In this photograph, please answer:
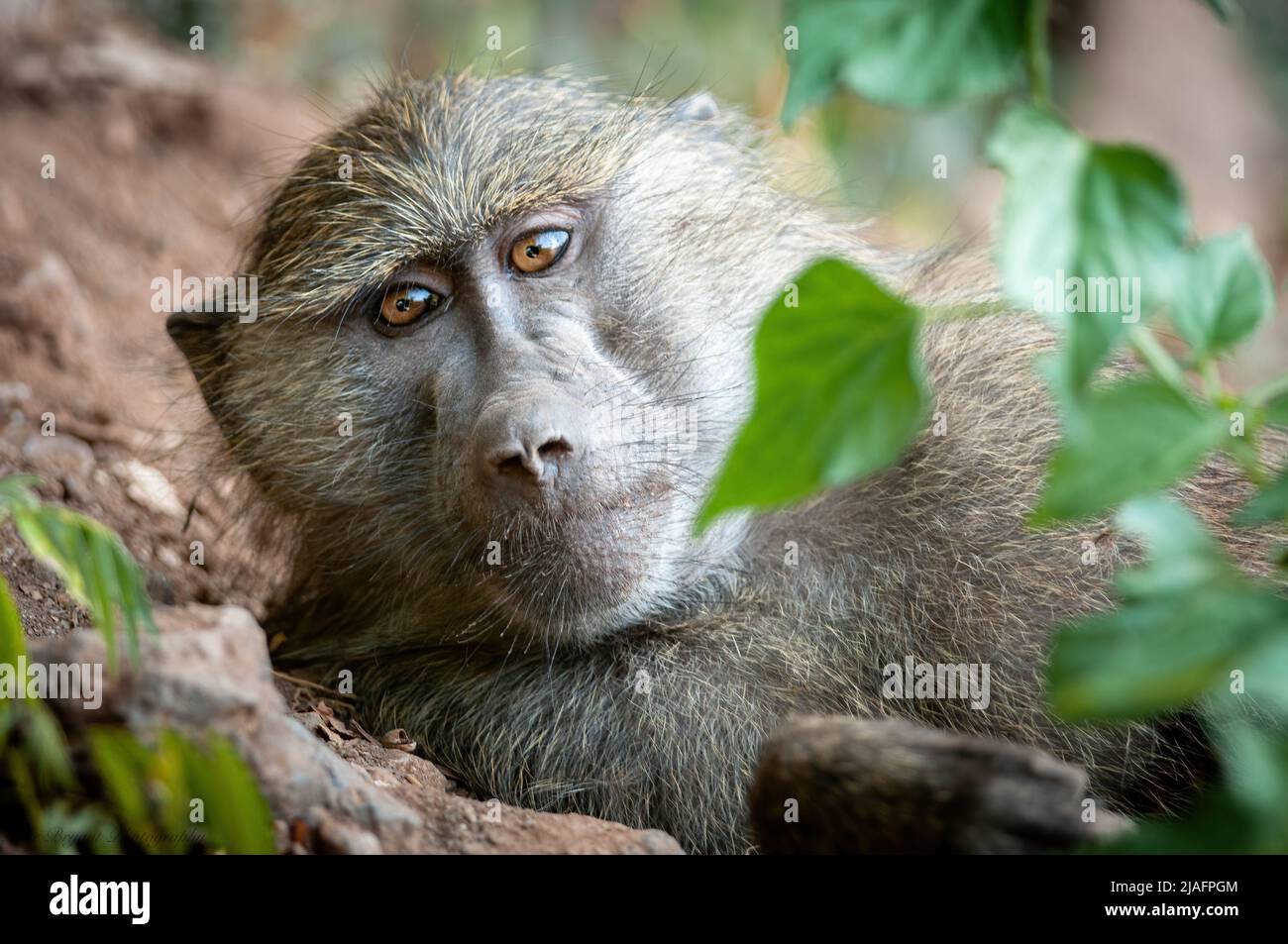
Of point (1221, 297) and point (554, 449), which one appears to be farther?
point (554, 449)

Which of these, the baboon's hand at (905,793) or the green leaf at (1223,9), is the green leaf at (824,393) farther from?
the green leaf at (1223,9)

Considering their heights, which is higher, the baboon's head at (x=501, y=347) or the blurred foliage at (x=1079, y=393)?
the baboon's head at (x=501, y=347)

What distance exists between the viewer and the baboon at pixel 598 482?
2502mm

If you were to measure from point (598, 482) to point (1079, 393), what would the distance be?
1.22m

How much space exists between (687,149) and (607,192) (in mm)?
337

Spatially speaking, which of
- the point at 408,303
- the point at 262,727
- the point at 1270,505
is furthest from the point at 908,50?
the point at 408,303

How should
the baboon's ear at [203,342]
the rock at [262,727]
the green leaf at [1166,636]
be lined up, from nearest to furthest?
the green leaf at [1166,636]
the rock at [262,727]
the baboon's ear at [203,342]

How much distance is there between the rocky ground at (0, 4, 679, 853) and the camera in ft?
5.88

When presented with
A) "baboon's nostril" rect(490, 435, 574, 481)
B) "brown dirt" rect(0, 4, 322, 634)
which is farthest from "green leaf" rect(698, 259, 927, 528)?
"brown dirt" rect(0, 4, 322, 634)

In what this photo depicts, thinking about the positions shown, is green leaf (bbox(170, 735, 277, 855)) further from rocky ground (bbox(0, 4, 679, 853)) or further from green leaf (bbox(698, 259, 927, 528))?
green leaf (bbox(698, 259, 927, 528))

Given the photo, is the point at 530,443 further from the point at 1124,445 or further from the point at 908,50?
the point at 1124,445

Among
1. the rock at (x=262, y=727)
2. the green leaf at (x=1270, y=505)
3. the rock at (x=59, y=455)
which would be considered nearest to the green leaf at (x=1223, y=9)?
the green leaf at (x=1270, y=505)

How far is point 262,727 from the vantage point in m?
1.77

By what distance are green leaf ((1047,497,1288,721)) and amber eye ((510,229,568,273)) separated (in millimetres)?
1701
